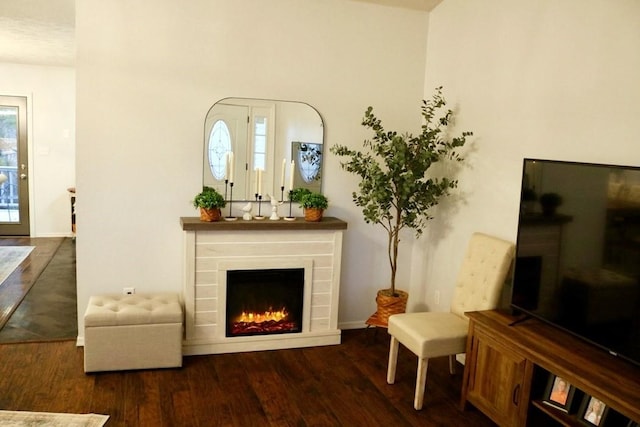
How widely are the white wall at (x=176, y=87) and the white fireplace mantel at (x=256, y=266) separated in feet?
1.10

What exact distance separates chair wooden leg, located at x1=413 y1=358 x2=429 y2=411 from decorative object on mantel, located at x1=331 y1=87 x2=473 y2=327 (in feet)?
2.78

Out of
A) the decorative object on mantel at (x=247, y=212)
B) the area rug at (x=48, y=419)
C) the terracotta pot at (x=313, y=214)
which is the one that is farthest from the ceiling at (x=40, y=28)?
the area rug at (x=48, y=419)

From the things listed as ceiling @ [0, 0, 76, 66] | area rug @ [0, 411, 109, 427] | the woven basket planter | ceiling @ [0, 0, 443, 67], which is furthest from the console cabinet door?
ceiling @ [0, 0, 76, 66]

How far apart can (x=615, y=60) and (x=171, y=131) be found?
2.73 metres

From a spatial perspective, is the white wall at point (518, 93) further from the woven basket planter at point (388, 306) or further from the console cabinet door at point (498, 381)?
the console cabinet door at point (498, 381)

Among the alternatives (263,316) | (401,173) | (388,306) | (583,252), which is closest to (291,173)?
(401,173)

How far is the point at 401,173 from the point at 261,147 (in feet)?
3.46

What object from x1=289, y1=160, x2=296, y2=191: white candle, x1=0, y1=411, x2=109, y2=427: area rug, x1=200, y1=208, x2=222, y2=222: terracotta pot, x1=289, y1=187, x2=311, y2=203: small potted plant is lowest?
x1=0, y1=411, x2=109, y2=427: area rug

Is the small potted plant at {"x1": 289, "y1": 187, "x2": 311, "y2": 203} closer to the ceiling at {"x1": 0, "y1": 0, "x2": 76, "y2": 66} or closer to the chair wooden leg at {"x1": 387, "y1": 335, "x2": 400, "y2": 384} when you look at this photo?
the chair wooden leg at {"x1": 387, "y1": 335, "x2": 400, "y2": 384}

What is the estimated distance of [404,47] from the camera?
406cm

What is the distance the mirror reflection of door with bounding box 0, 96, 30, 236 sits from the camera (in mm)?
7129

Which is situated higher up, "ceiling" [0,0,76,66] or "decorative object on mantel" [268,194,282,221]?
"ceiling" [0,0,76,66]

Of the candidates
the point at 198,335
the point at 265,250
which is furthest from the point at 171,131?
the point at 198,335

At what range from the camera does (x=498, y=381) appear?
2650 mm
